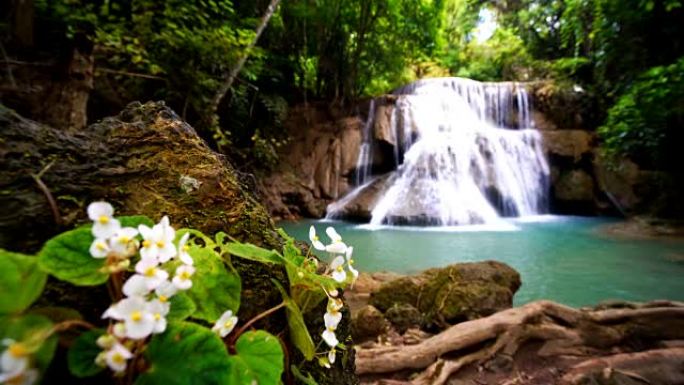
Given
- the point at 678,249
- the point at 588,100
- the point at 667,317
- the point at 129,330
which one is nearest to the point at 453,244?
the point at 678,249

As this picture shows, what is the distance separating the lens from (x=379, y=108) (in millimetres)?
12961

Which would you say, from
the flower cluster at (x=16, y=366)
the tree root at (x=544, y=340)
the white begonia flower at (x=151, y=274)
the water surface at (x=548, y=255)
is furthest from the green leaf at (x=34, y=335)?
the water surface at (x=548, y=255)

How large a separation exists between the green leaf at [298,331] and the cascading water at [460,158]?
917 cm

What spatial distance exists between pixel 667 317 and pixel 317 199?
32.8 ft

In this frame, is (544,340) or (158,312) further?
(544,340)

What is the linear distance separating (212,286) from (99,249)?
0.63 feet

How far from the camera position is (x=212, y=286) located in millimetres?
636

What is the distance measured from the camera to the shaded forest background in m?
5.25

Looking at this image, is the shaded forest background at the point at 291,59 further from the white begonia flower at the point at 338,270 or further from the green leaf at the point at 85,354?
the green leaf at the point at 85,354

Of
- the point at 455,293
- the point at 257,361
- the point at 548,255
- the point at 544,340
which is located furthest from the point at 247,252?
the point at 548,255

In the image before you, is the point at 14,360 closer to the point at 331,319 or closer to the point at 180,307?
the point at 180,307

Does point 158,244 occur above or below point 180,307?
above

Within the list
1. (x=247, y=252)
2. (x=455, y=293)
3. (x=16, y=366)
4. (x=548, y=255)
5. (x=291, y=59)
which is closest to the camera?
(x=16, y=366)

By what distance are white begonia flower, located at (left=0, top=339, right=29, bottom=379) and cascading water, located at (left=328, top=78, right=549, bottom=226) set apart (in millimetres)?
9656
